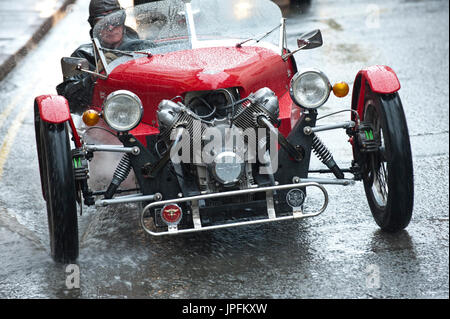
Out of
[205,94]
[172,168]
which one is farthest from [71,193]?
[205,94]

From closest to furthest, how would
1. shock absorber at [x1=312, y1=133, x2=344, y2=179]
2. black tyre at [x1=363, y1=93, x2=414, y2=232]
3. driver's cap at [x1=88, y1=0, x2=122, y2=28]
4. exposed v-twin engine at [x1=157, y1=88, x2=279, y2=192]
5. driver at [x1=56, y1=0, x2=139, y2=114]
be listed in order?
1. exposed v-twin engine at [x1=157, y1=88, x2=279, y2=192]
2. black tyre at [x1=363, y1=93, x2=414, y2=232]
3. shock absorber at [x1=312, y1=133, x2=344, y2=179]
4. driver at [x1=56, y1=0, x2=139, y2=114]
5. driver's cap at [x1=88, y1=0, x2=122, y2=28]

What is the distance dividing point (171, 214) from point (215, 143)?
532 millimetres

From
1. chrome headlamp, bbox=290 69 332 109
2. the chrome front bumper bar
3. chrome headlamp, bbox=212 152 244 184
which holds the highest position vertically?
chrome headlamp, bbox=290 69 332 109

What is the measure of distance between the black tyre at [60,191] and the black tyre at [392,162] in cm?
203

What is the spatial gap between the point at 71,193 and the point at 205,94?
3.80 feet

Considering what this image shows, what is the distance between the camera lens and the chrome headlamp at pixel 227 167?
471 cm

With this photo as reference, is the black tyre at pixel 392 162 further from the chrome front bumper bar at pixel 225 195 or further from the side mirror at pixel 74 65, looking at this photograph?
the side mirror at pixel 74 65

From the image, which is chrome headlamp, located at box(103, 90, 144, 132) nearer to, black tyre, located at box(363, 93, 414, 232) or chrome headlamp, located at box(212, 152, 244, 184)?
chrome headlamp, located at box(212, 152, 244, 184)

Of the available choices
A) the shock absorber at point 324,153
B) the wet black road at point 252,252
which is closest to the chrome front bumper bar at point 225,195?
the wet black road at point 252,252

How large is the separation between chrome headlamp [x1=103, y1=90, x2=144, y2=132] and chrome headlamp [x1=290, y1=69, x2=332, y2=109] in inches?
40.5

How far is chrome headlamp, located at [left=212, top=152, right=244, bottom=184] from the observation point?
471cm

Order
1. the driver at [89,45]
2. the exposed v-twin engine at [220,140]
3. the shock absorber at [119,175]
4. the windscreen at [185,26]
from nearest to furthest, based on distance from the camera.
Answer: the exposed v-twin engine at [220,140], the shock absorber at [119,175], the windscreen at [185,26], the driver at [89,45]

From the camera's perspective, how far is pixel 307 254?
200 inches

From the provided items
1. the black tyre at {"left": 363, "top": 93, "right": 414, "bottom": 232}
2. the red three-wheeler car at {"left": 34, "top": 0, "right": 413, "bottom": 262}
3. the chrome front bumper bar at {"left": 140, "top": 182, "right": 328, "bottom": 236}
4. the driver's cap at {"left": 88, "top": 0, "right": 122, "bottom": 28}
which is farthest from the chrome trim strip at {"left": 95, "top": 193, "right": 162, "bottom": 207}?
the driver's cap at {"left": 88, "top": 0, "right": 122, "bottom": 28}
